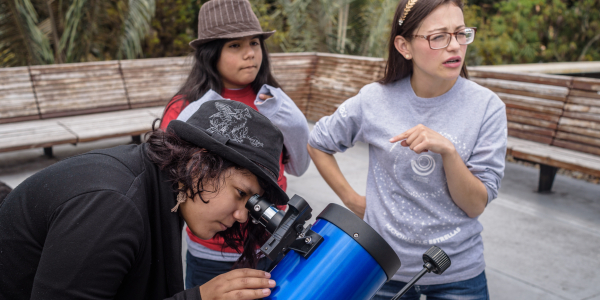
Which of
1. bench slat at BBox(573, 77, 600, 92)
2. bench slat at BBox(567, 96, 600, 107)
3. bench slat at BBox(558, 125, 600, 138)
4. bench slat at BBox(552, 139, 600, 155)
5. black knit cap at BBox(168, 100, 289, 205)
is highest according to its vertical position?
black knit cap at BBox(168, 100, 289, 205)

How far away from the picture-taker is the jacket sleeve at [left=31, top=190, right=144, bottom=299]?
3.43ft

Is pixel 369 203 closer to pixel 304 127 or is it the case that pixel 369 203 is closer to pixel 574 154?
pixel 304 127

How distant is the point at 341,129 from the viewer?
193 centimetres

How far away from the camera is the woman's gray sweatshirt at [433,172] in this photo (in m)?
1.63

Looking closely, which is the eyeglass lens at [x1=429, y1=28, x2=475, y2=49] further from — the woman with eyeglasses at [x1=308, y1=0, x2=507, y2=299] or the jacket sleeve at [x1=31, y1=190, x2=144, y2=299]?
the jacket sleeve at [x1=31, y1=190, x2=144, y2=299]

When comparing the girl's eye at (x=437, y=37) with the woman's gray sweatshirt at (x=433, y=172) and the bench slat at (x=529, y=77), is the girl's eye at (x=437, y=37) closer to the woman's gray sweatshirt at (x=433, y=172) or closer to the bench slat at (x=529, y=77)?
the woman's gray sweatshirt at (x=433, y=172)

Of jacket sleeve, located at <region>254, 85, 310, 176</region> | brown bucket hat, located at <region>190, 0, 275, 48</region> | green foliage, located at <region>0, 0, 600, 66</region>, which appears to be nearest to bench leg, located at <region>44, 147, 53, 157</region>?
green foliage, located at <region>0, 0, 600, 66</region>

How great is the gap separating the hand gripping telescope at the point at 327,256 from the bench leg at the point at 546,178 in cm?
420

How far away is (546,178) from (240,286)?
460 cm

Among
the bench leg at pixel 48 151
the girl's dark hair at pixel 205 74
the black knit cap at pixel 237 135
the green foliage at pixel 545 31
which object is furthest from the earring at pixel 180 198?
the green foliage at pixel 545 31

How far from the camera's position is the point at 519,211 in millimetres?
4504

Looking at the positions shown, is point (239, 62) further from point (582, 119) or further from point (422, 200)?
point (582, 119)

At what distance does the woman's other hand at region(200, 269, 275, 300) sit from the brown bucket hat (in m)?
1.30

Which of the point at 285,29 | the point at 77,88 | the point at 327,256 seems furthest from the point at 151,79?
the point at 327,256
